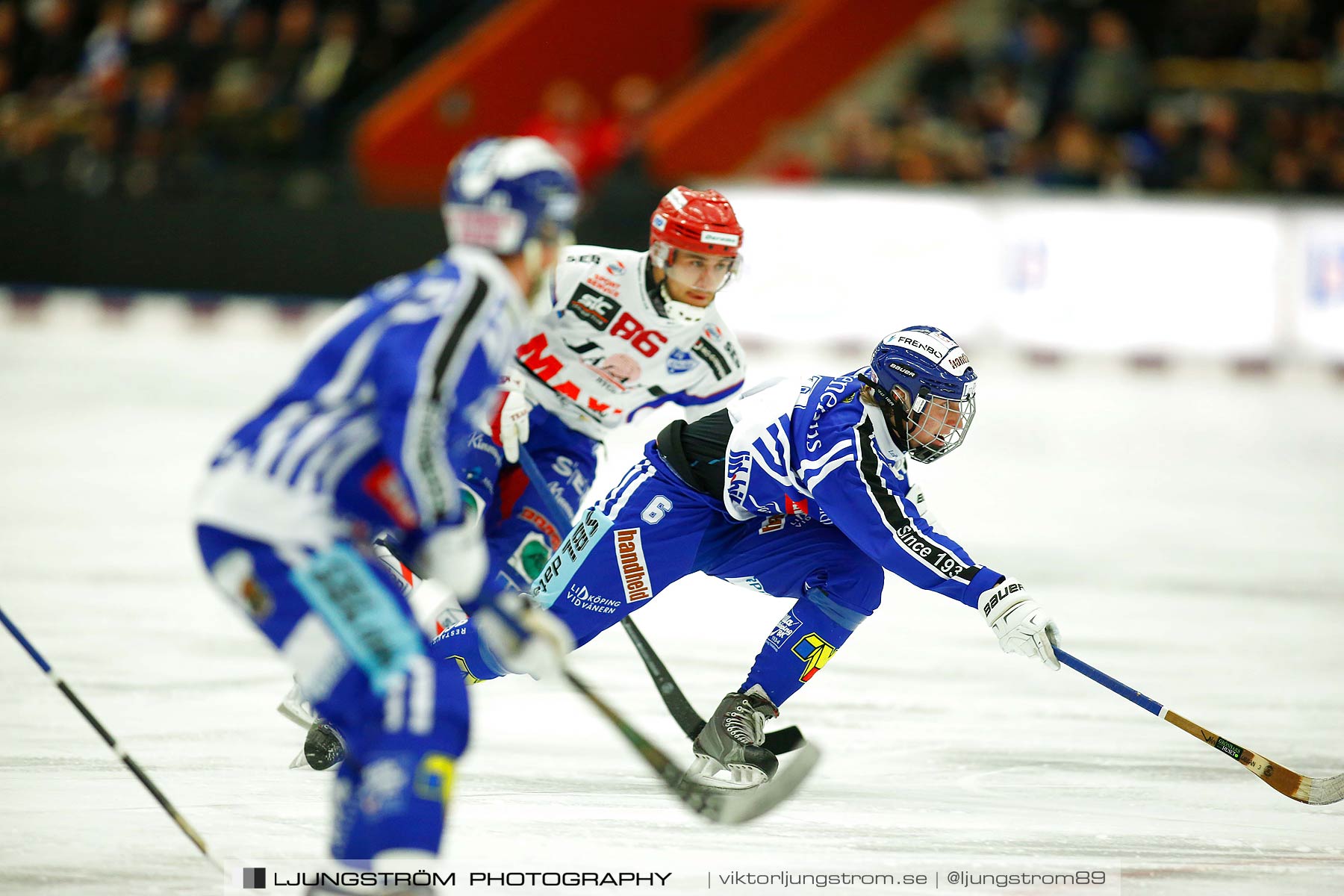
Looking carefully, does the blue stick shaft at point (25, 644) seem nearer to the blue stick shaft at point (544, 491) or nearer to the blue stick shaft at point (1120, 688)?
the blue stick shaft at point (544, 491)

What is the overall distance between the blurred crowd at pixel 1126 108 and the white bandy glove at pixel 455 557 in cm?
1185

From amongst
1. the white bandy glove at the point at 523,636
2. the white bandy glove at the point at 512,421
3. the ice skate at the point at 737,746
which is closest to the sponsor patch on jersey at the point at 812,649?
the ice skate at the point at 737,746

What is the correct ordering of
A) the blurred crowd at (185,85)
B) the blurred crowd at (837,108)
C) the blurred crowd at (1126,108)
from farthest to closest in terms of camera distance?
the blurred crowd at (185,85)
the blurred crowd at (837,108)
the blurred crowd at (1126,108)

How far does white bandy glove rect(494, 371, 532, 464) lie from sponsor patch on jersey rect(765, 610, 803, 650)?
108cm

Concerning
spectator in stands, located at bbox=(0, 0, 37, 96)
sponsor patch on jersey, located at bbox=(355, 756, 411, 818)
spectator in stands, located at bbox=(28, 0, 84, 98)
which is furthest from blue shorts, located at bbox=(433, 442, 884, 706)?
spectator in stands, located at bbox=(0, 0, 37, 96)

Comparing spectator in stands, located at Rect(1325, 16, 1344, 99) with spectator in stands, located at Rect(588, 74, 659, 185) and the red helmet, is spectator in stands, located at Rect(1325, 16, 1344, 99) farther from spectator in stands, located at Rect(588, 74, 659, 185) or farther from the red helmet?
the red helmet

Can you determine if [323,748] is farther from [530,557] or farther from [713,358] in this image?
[713,358]

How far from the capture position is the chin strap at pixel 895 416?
173 inches

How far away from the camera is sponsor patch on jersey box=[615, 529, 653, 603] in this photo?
15.2ft

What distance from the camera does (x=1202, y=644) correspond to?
21.1 feet

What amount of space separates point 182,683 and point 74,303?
11834mm

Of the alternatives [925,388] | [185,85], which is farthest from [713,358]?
[185,85]

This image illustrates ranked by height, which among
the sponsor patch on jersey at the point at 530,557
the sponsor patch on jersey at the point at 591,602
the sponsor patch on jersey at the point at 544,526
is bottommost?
the sponsor patch on jersey at the point at 530,557

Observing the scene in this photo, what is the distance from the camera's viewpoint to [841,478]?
4281mm
